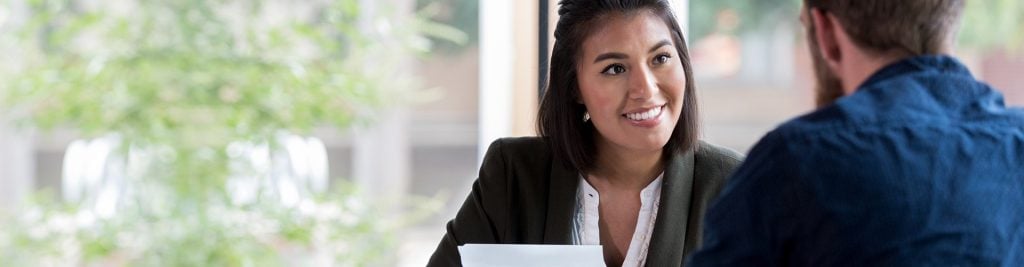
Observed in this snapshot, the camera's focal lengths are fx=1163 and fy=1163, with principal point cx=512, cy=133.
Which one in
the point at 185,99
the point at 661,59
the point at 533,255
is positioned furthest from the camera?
the point at 185,99

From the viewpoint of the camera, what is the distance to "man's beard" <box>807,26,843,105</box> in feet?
Result: 3.33

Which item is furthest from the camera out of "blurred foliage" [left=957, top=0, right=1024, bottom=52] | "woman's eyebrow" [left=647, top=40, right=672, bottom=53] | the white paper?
"blurred foliage" [left=957, top=0, right=1024, bottom=52]

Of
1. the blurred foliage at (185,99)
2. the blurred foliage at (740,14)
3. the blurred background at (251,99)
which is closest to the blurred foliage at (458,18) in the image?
the blurred background at (251,99)

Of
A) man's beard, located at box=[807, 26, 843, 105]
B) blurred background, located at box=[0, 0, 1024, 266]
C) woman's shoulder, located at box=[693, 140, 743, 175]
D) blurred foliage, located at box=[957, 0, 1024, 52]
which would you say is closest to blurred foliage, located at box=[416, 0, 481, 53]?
blurred background, located at box=[0, 0, 1024, 266]

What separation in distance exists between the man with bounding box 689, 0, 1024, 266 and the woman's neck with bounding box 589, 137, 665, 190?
70 cm

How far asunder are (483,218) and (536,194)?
0.09 metres

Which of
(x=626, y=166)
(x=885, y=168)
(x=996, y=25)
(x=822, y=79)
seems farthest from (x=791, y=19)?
(x=885, y=168)

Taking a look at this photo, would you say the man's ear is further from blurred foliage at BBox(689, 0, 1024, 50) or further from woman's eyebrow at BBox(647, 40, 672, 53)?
blurred foliage at BBox(689, 0, 1024, 50)

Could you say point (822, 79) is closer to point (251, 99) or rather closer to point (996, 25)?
point (996, 25)

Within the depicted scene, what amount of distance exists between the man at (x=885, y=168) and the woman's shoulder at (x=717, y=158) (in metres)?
0.69

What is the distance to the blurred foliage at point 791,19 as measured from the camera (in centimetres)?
280

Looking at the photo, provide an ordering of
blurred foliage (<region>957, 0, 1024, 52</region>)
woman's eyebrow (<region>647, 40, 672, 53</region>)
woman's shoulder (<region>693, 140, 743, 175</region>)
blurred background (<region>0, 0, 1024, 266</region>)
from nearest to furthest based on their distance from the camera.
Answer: woman's eyebrow (<region>647, 40, 672, 53</region>)
woman's shoulder (<region>693, 140, 743, 175</region>)
blurred foliage (<region>957, 0, 1024, 52</region>)
blurred background (<region>0, 0, 1024, 266</region>)

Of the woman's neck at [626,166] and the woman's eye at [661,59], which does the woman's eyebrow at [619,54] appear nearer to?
the woman's eye at [661,59]

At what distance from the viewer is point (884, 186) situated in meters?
0.90
